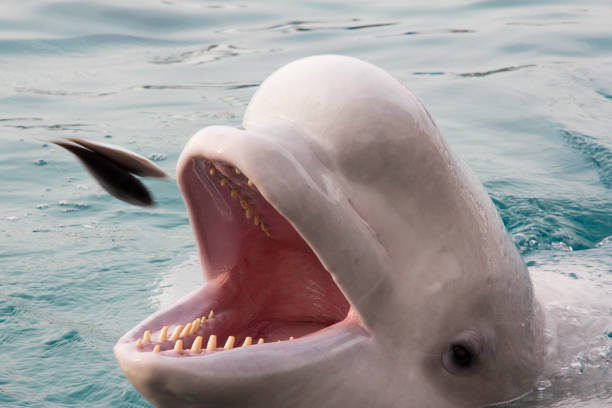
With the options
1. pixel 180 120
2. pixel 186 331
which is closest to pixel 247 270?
pixel 186 331

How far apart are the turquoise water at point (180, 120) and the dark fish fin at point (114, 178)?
1.29 m

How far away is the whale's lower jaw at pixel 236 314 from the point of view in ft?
10.0

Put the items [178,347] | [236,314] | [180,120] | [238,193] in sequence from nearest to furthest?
[178,347] → [238,193] → [236,314] → [180,120]

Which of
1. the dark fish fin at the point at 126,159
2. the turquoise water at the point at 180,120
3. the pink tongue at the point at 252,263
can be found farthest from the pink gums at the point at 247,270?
the turquoise water at the point at 180,120

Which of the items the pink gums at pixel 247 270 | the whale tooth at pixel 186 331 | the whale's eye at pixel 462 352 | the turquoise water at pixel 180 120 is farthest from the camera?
the turquoise water at pixel 180 120

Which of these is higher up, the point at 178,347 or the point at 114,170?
the point at 114,170

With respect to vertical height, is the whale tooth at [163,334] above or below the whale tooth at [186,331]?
above

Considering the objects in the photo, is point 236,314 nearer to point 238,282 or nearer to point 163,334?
point 238,282

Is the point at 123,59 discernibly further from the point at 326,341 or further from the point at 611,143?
the point at 326,341

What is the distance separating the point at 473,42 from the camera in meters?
14.3

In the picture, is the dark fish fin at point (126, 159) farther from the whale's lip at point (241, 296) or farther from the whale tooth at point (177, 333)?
the whale tooth at point (177, 333)

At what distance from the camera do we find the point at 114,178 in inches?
171

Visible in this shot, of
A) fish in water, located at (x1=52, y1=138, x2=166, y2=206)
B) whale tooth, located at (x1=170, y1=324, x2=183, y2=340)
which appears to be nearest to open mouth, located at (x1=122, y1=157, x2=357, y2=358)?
whale tooth, located at (x1=170, y1=324, x2=183, y2=340)

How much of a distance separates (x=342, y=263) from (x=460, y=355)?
0.79 m
